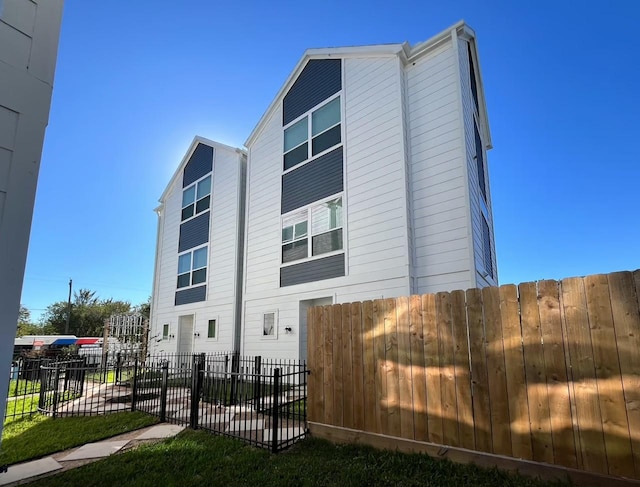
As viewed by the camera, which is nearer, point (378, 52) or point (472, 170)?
point (472, 170)

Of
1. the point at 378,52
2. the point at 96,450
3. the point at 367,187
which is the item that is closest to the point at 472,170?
the point at 367,187

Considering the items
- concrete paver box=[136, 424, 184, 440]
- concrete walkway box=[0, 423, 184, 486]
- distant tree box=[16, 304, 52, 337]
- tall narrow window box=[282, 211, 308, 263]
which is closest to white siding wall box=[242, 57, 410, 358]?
tall narrow window box=[282, 211, 308, 263]

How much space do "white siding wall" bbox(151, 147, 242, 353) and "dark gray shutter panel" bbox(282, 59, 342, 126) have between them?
3688 millimetres

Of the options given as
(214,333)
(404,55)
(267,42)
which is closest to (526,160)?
(404,55)

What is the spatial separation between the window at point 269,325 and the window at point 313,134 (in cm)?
528

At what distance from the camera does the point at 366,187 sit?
999cm

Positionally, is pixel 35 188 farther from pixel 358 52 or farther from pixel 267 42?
pixel 358 52

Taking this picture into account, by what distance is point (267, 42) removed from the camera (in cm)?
1034

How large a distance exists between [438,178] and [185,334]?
45.2ft

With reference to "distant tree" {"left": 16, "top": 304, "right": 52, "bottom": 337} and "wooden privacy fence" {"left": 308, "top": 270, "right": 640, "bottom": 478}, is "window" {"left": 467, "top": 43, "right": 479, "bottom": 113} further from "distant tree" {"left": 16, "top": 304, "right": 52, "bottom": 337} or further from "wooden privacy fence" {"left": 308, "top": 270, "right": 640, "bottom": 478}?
"distant tree" {"left": 16, "top": 304, "right": 52, "bottom": 337}

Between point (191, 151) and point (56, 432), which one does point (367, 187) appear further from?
point (191, 151)

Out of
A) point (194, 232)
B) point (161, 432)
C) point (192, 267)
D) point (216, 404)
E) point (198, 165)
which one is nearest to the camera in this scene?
point (161, 432)

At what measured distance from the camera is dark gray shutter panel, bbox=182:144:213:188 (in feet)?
56.1

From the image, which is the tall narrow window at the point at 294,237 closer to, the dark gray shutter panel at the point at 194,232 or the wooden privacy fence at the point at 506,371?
the dark gray shutter panel at the point at 194,232
